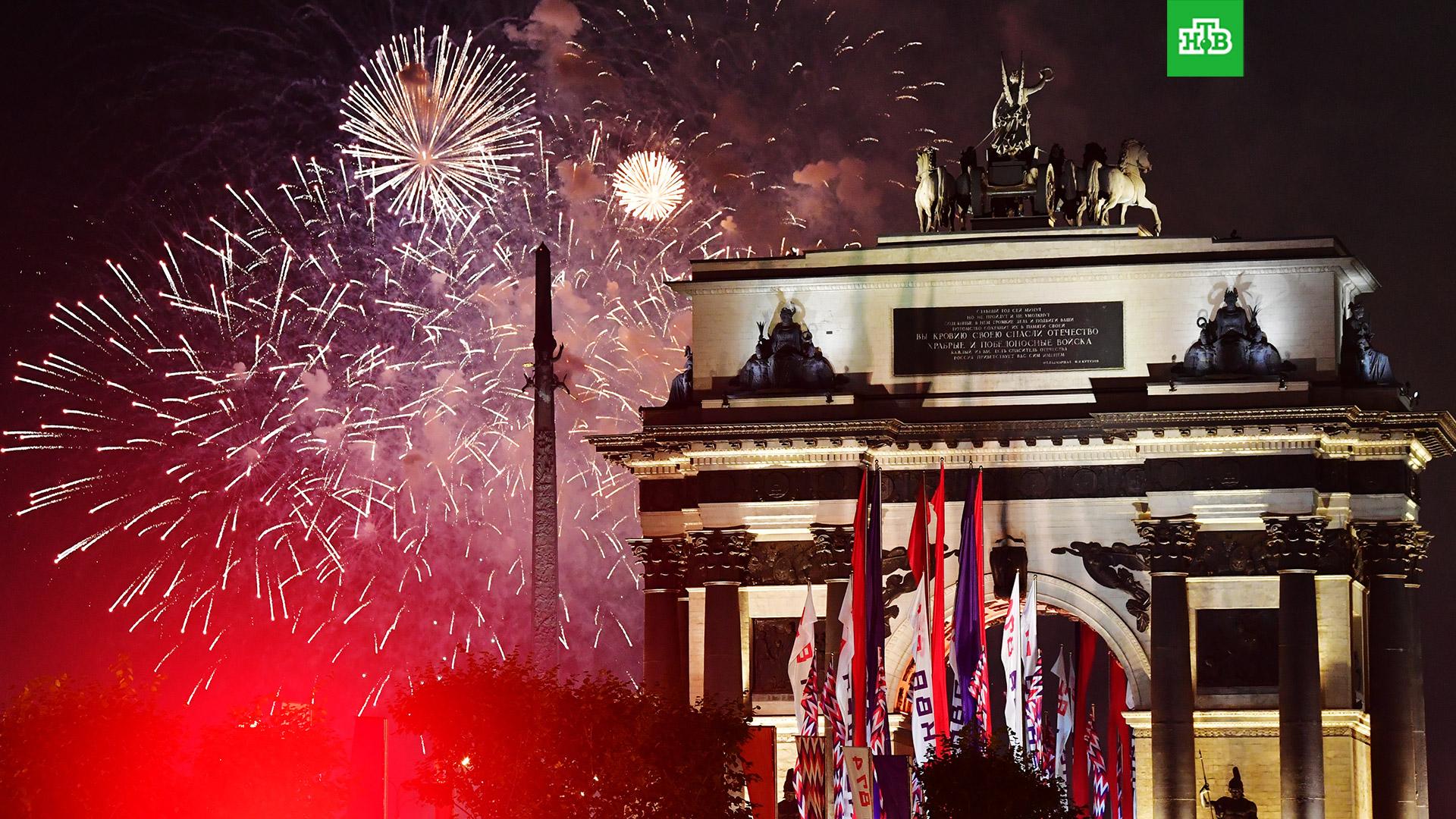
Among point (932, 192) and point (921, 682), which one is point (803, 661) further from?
point (932, 192)

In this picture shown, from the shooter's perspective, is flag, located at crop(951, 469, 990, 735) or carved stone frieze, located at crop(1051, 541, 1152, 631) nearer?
A: flag, located at crop(951, 469, 990, 735)

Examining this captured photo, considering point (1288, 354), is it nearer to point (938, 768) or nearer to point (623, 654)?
point (938, 768)

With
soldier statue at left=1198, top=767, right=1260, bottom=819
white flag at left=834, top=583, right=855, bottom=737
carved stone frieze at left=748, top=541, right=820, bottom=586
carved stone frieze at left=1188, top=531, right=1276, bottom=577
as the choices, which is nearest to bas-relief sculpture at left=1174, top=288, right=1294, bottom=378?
carved stone frieze at left=1188, top=531, right=1276, bottom=577

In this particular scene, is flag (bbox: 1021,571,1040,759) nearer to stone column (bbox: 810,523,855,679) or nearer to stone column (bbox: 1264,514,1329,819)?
stone column (bbox: 810,523,855,679)

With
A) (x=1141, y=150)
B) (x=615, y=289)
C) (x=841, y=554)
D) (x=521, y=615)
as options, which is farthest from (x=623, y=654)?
(x=1141, y=150)

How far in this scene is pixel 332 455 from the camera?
266ft

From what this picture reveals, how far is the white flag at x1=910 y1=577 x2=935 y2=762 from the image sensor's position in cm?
6662

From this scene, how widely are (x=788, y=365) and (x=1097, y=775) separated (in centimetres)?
1274

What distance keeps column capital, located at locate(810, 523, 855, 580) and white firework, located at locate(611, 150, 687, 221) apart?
33.8ft

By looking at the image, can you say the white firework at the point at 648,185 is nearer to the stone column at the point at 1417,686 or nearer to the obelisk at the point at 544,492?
the obelisk at the point at 544,492

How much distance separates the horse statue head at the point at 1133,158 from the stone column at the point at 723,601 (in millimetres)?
13300

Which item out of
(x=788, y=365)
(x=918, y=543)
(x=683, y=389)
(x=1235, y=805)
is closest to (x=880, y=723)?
(x=918, y=543)

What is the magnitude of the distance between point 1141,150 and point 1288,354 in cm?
635

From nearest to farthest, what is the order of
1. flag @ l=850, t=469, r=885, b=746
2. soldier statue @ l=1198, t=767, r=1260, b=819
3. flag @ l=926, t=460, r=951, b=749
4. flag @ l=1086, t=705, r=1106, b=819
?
flag @ l=850, t=469, r=885, b=746
flag @ l=926, t=460, r=951, b=749
flag @ l=1086, t=705, r=1106, b=819
soldier statue @ l=1198, t=767, r=1260, b=819
